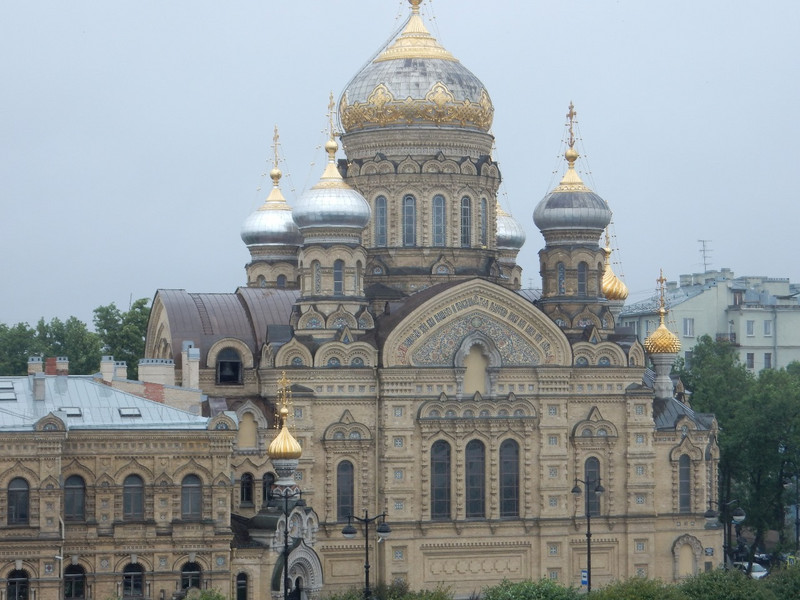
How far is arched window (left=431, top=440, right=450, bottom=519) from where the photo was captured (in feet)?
182

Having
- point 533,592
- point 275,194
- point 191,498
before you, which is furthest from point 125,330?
point 533,592

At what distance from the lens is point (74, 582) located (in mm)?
49938

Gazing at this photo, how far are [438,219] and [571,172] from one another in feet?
13.3

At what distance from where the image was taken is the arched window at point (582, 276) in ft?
191

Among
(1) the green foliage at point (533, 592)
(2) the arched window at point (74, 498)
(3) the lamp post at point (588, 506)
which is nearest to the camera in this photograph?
(1) the green foliage at point (533, 592)

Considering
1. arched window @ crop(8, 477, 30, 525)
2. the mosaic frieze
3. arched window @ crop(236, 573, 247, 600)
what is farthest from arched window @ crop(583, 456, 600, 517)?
arched window @ crop(8, 477, 30, 525)

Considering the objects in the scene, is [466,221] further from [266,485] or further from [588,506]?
[588,506]

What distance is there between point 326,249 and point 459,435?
5995 mm

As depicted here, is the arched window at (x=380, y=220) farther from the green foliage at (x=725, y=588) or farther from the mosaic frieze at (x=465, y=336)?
the green foliage at (x=725, y=588)

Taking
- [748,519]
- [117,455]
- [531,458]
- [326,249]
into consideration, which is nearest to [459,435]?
[531,458]

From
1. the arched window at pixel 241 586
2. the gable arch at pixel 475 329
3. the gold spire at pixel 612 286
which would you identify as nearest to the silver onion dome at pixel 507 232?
the gold spire at pixel 612 286

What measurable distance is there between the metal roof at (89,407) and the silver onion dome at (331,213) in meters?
A: 6.72

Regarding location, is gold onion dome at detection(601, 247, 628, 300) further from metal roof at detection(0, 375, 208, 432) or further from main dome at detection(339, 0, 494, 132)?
metal roof at detection(0, 375, 208, 432)

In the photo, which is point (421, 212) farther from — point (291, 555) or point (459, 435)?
point (291, 555)
